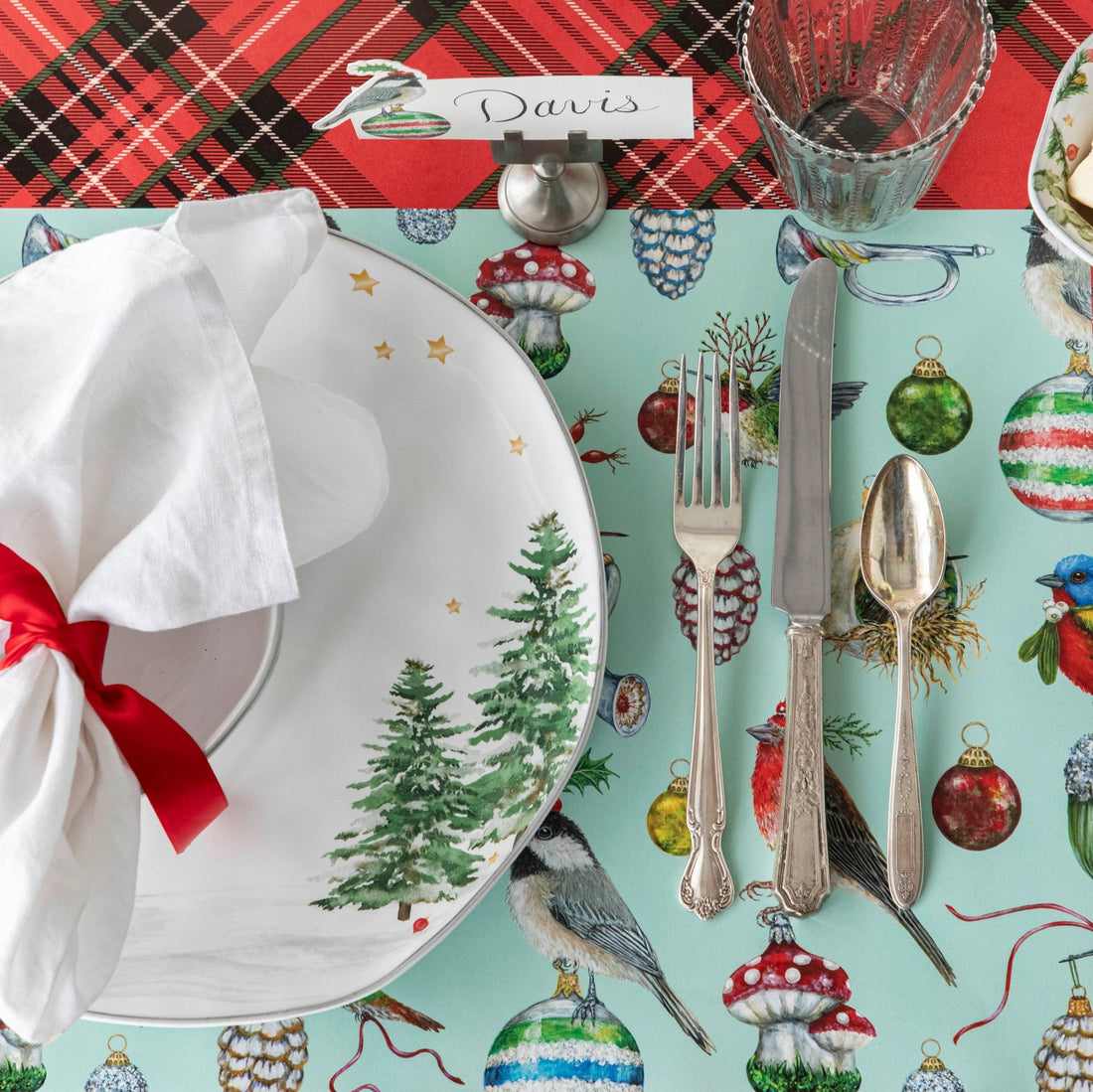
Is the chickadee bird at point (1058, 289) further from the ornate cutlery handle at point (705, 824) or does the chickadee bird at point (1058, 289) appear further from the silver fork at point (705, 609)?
the ornate cutlery handle at point (705, 824)

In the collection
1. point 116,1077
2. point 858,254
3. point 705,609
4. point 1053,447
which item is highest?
point 858,254

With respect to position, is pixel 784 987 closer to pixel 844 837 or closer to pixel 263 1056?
pixel 844 837

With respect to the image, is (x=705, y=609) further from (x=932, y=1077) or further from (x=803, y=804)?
(x=932, y=1077)

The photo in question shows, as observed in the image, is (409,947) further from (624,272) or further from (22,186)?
(22,186)

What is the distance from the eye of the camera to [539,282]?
0.52 m

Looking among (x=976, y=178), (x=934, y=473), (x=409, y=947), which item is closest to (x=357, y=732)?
(x=409, y=947)

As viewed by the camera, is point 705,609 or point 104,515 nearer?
point 104,515

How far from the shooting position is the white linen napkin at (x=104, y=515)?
34 cm

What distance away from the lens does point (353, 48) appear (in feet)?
1.81

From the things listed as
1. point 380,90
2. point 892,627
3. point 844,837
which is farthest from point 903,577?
point 380,90

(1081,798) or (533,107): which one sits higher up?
(533,107)

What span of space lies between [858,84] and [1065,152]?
0.12 metres

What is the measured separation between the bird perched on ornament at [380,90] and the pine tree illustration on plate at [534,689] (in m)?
0.20

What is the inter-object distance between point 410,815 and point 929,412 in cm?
33
